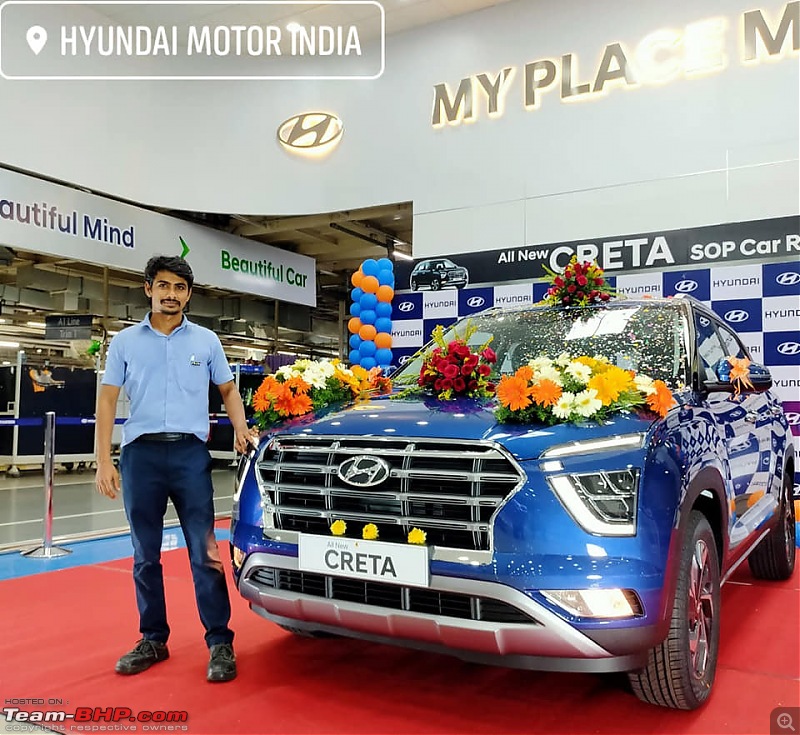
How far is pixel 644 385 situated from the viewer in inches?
94.4

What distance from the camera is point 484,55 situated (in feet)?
28.6

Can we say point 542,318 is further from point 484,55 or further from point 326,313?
point 326,313

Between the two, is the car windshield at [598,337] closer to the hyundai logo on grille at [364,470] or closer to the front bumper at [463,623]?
the hyundai logo on grille at [364,470]

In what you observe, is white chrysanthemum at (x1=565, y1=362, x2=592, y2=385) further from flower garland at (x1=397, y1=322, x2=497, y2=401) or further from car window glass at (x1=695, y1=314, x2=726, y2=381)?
car window glass at (x1=695, y1=314, x2=726, y2=381)

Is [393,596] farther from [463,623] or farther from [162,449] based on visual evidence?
[162,449]

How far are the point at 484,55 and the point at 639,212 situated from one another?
2850 millimetres

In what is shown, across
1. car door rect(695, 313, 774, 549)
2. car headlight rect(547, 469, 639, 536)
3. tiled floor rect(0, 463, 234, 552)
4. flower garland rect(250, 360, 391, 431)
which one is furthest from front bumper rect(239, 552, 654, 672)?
tiled floor rect(0, 463, 234, 552)

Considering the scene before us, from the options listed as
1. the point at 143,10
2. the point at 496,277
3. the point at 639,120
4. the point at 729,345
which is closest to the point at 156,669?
the point at 729,345

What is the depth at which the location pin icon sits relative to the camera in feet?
25.8

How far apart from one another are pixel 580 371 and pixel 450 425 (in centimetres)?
49

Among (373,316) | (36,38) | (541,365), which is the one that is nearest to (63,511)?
(373,316)

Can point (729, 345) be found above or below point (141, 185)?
below

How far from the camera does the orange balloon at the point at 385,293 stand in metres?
8.36

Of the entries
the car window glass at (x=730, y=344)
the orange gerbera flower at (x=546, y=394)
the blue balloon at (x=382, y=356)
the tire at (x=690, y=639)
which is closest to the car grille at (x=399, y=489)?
the orange gerbera flower at (x=546, y=394)
